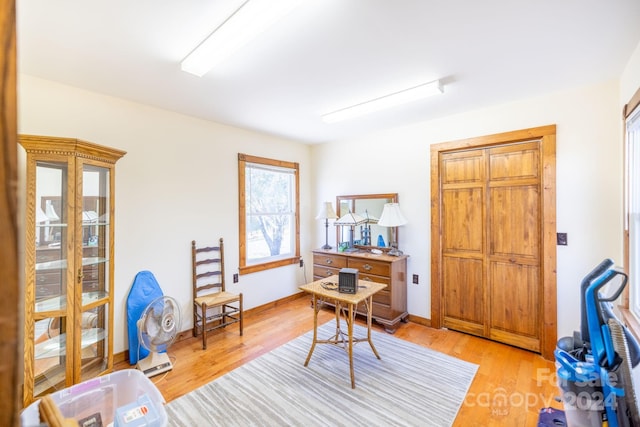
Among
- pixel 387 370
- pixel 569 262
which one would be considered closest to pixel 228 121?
pixel 387 370

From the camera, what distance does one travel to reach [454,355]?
279 centimetres

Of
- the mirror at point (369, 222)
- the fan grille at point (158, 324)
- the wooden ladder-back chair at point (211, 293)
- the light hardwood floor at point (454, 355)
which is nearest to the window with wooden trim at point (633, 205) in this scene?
the light hardwood floor at point (454, 355)

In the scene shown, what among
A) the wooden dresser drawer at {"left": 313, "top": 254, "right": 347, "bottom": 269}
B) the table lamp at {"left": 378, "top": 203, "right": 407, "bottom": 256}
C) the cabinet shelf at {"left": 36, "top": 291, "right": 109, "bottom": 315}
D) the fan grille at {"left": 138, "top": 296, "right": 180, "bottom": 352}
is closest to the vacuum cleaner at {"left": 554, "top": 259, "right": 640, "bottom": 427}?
the table lamp at {"left": 378, "top": 203, "right": 407, "bottom": 256}

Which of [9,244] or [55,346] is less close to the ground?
[9,244]

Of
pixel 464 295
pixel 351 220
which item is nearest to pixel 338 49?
pixel 351 220

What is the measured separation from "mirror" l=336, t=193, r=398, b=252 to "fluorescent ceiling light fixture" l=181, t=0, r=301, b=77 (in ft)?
8.65

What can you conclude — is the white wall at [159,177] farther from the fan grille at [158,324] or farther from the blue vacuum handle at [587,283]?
the blue vacuum handle at [587,283]

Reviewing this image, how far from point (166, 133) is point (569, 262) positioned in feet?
13.9

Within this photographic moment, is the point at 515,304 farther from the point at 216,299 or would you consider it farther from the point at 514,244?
the point at 216,299

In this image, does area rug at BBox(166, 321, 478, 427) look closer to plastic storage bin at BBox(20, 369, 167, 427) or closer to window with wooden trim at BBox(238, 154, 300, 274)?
plastic storage bin at BBox(20, 369, 167, 427)

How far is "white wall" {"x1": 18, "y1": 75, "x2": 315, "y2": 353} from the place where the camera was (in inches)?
96.0

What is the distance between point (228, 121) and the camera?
3.44 meters

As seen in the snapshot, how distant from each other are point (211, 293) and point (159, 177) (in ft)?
4.83

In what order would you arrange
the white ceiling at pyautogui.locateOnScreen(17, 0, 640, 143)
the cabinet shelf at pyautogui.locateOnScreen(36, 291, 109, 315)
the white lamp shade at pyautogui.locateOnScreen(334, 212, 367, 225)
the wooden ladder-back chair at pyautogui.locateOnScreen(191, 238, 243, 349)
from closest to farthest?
1. the white ceiling at pyautogui.locateOnScreen(17, 0, 640, 143)
2. the cabinet shelf at pyautogui.locateOnScreen(36, 291, 109, 315)
3. the wooden ladder-back chair at pyautogui.locateOnScreen(191, 238, 243, 349)
4. the white lamp shade at pyautogui.locateOnScreen(334, 212, 367, 225)
